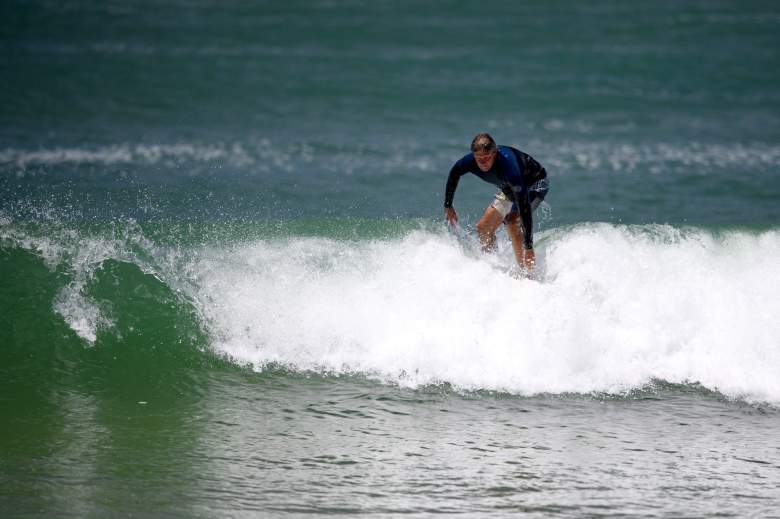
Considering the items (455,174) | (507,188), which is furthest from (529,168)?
(455,174)

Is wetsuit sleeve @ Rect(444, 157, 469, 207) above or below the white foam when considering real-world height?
above

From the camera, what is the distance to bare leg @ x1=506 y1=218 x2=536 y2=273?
7979 millimetres

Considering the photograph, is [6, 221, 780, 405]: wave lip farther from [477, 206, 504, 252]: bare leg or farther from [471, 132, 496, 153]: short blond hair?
[471, 132, 496, 153]: short blond hair

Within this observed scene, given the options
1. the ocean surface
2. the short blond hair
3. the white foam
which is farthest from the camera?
the white foam

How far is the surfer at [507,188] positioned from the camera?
743 cm

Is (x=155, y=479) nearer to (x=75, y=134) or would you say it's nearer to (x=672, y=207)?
(x=672, y=207)

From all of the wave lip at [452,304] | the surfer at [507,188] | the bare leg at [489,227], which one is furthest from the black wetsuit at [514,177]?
the wave lip at [452,304]

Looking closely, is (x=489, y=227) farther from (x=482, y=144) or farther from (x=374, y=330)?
(x=374, y=330)

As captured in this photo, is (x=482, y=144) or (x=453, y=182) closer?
(x=482, y=144)

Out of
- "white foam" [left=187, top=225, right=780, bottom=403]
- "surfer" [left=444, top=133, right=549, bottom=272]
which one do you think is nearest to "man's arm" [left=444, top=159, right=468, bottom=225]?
"surfer" [left=444, top=133, right=549, bottom=272]

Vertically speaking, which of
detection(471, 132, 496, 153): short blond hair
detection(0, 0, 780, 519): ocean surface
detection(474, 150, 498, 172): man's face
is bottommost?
detection(0, 0, 780, 519): ocean surface

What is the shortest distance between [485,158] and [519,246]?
1.10 metres

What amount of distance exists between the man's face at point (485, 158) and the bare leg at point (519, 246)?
73cm

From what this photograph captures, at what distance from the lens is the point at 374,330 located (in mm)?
7949
